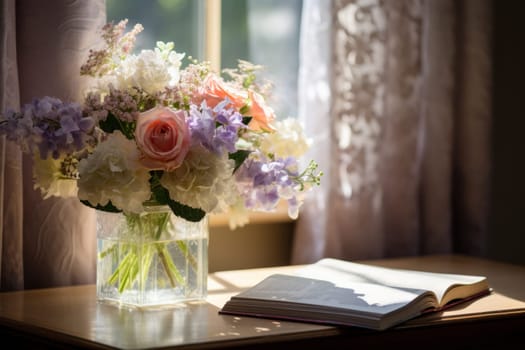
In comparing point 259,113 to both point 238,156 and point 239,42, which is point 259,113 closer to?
point 238,156

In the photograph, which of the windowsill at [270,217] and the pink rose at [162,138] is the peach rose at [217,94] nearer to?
the pink rose at [162,138]

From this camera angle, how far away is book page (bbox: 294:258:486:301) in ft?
4.86

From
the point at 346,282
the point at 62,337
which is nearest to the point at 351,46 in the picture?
the point at 346,282

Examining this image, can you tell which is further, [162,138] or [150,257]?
[150,257]

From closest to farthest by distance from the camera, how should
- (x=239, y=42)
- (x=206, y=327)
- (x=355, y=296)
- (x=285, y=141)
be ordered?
1. (x=206, y=327)
2. (x=355, y=296)
3. (x=285, y=141)
4. (x=239, y=42)

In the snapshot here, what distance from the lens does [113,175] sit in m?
1.29

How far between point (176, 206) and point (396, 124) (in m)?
0.92

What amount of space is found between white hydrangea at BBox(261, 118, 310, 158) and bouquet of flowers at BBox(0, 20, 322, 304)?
1 centimetres

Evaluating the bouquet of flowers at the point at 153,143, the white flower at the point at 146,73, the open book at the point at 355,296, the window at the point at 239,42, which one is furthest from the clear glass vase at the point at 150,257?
the window at the point at 239,42

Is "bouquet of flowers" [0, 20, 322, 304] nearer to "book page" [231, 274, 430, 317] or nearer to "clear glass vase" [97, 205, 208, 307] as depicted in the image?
"clear glass vase" [97, 205, 208, 307]

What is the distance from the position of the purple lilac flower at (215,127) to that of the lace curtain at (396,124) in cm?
68

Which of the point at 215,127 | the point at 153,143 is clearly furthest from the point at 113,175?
the point at 215,127

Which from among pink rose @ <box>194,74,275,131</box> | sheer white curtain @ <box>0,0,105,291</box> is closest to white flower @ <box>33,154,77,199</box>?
sheer white curtain @ <box>0,0,105,291</box>

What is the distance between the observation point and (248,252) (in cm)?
212
